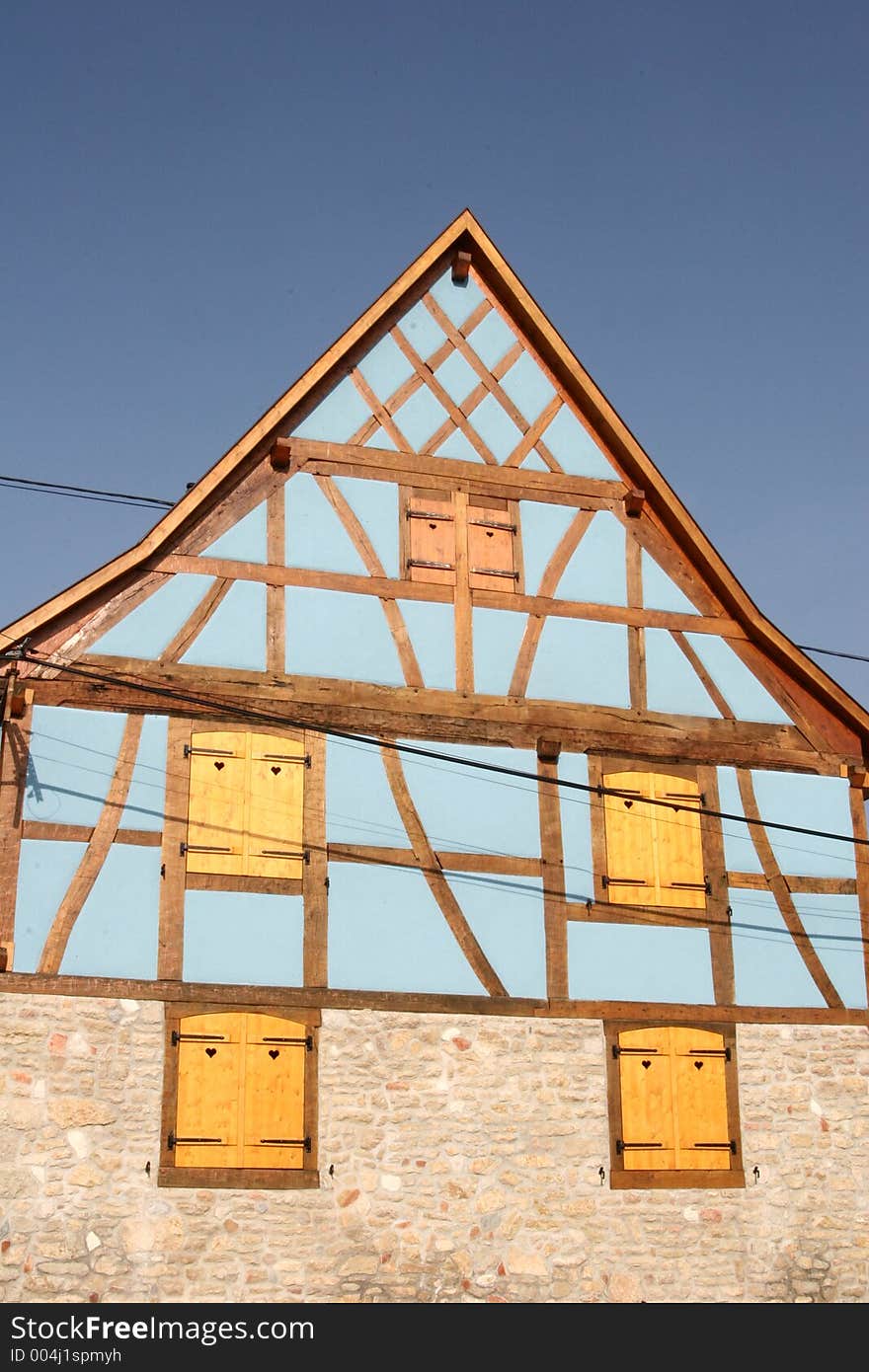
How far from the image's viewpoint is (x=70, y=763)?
13.0m

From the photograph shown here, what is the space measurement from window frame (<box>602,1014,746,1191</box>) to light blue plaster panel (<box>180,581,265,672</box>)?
4023 mm

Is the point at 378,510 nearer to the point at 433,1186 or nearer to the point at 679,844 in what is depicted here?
the point at 679,844

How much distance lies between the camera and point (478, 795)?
45.8 feet

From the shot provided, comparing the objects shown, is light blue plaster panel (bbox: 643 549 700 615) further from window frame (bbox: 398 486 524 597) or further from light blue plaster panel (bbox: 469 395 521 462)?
light blue plaster panel (bbox: 469 395 521 462)

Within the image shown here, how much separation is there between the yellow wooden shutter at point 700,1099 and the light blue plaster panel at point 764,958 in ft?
1.72

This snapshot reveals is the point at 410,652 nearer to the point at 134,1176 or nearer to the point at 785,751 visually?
the point at 785,751

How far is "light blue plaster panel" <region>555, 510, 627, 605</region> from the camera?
14.9 meters

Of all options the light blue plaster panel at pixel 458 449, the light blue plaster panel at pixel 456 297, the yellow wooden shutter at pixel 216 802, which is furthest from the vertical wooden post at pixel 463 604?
the yellow wooden shutter at pixel 216 802

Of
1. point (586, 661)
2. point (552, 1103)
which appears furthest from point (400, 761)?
point (552, 1103)

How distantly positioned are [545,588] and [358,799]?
2588 mm

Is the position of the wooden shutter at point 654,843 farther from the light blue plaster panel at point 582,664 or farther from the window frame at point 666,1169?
the window frame at point 666,1169

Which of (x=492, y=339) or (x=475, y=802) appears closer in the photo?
(x=475, y=802)

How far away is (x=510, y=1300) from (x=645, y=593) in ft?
19.5

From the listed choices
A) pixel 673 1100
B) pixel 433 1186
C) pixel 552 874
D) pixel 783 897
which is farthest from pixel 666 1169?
pixel 783 897
